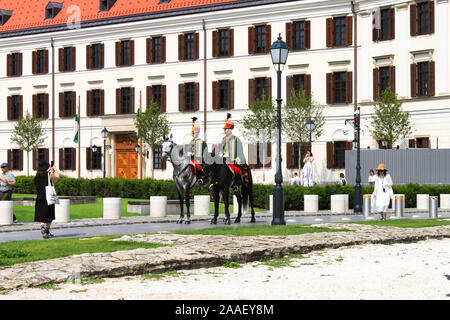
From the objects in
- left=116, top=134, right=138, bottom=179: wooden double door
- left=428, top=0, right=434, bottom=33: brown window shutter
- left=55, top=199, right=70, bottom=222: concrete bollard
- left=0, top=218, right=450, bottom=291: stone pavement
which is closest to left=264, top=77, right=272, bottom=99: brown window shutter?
left=116, top=134, right=138, bottom=179: wooden double door

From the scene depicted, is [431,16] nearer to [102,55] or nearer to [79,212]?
[79,212]

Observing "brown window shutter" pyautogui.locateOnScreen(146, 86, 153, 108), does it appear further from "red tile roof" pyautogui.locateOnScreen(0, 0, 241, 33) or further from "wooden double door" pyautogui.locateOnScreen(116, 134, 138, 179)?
"red tile roof" pyautogui.locateOnScreen(0, 0, 241, 33)

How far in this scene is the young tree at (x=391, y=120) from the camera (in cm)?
4062

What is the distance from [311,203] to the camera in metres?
28.9

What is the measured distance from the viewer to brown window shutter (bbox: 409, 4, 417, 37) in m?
41.4

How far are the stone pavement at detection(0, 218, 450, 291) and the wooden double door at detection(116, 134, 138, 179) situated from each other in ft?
119

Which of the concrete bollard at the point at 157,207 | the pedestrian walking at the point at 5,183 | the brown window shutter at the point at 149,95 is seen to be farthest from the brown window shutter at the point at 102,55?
the pedestrian walking at the point at 5,183

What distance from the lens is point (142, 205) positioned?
2709 cm

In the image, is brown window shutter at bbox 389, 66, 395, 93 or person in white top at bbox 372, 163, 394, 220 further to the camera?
brown window shutter at bbox 389, 66, 395, 93

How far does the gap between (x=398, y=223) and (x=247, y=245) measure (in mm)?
8158

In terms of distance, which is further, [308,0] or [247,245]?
[308,0]

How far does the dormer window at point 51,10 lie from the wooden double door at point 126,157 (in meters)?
11.5

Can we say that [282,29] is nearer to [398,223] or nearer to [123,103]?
[123,103]
